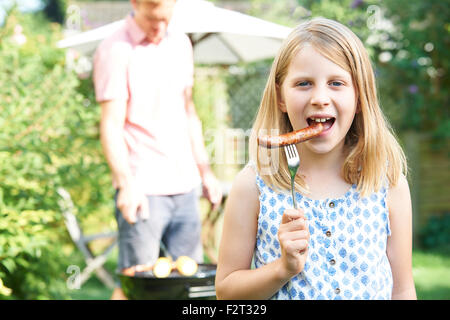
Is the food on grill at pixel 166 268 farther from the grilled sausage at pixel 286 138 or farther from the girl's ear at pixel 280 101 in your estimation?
the grilled sausage at pixel 286 138

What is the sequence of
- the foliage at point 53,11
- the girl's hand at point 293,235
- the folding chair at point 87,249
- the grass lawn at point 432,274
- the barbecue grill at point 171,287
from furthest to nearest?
1. the foliage at point 53,11
2. the folding chair at point 87,249
3. the grass lawn at point 432,274
4. the barbecue grill at point 171,287
5. the girl's hand at point 293,235

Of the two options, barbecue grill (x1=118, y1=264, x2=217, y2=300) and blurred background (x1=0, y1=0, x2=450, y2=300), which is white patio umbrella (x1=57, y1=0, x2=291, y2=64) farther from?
barbecue grill (x1=118, y1=264, x2=217, y2=300)

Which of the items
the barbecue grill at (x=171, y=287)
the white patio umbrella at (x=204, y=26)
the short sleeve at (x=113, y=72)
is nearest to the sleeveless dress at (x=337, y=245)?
the barbecue grill at (x=171, y=287)

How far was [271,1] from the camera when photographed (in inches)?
566

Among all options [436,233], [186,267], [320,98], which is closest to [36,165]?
[186,267]

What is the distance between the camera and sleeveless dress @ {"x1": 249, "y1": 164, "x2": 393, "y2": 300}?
5.27ft

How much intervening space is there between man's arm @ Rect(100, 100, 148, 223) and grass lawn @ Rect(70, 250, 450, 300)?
1.87 m

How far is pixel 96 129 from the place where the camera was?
4969mm

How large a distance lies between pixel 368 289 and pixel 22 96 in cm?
231

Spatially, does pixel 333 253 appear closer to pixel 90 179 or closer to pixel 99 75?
pixel 99 75

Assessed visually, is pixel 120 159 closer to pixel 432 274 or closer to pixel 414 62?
pixel 432 274

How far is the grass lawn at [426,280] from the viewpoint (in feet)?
15.0

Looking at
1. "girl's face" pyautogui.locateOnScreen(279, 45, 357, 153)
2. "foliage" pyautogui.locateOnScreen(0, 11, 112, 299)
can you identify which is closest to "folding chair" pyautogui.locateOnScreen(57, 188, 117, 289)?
"foliage" pyautogui.locateOnScreen(0, 11, 112, 299)

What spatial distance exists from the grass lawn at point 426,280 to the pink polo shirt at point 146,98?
75.2 inches
